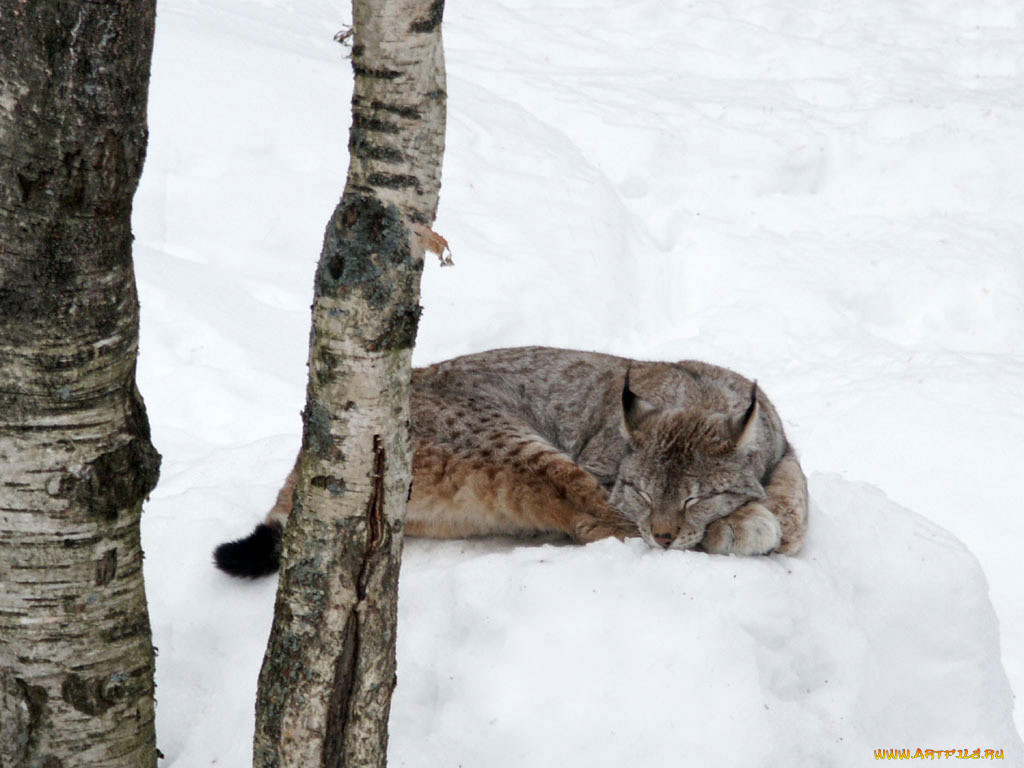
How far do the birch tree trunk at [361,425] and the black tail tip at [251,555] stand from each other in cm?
126

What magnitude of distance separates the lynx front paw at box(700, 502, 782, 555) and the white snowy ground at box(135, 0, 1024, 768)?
4.7 inches

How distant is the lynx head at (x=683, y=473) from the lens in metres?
4.15

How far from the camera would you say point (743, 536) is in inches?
160

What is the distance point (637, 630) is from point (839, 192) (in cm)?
772

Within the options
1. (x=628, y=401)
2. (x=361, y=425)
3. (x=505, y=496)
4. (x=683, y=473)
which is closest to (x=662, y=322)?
(x=628, y=401)

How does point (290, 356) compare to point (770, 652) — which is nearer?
point (770, 652)

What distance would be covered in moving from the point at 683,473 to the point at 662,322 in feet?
14.7

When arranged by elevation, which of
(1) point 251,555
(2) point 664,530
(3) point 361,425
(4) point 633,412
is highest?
(3) point 361,425

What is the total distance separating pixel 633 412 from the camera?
14.5 ft

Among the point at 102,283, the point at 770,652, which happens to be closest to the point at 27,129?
the point at 102,283

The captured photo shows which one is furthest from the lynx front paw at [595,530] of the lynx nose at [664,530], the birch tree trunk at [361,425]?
the birch tree trunk at [361,425]

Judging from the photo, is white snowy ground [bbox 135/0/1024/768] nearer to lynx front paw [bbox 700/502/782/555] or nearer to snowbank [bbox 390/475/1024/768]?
snowbank [bbox 390/475/1024/768]

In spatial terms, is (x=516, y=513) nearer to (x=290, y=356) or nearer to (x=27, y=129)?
(x=27, y=129)

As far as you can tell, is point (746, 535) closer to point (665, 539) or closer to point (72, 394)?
point (665, 539)
